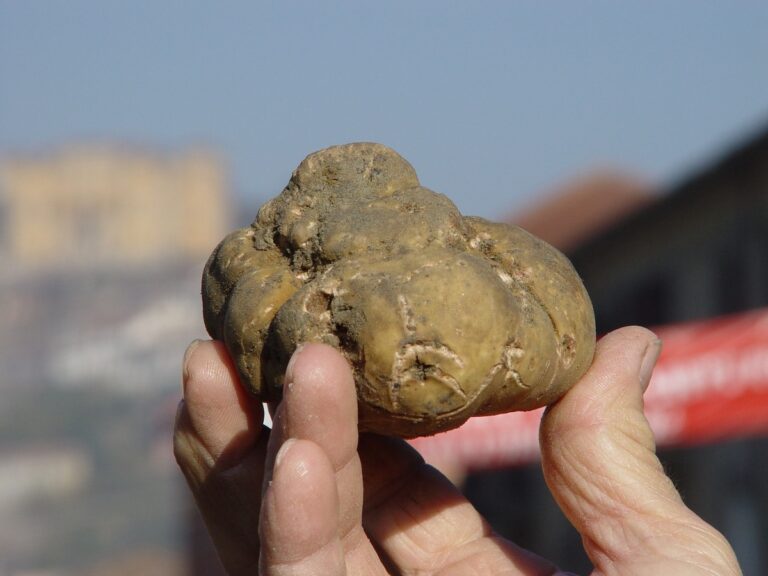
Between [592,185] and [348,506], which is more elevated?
[348,506]

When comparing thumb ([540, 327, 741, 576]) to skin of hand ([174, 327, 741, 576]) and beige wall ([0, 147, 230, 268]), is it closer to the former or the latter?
skin of hand ([174, 327, 741, 576])

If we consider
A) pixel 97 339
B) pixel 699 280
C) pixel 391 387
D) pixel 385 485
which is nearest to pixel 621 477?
pixel 391 387

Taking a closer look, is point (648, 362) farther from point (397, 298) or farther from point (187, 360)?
point (187, 360)

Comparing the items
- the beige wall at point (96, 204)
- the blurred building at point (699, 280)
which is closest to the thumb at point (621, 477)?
the blurred building at point (699, 280)

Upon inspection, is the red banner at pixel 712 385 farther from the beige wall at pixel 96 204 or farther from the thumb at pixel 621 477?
the beige wall at pixel 96 204

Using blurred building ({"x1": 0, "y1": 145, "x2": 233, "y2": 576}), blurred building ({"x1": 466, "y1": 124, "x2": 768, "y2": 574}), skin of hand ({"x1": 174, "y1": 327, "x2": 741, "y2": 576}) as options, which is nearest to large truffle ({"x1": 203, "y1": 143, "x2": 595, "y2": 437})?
skin of hand ({"x1": 174, "y1": 327, "x2": 741, "y2": 576})

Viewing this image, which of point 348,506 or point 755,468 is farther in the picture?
point 755,468

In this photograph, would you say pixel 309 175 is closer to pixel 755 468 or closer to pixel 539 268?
pixel 539 268

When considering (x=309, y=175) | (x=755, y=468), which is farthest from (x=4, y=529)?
(x=309, y=175)
